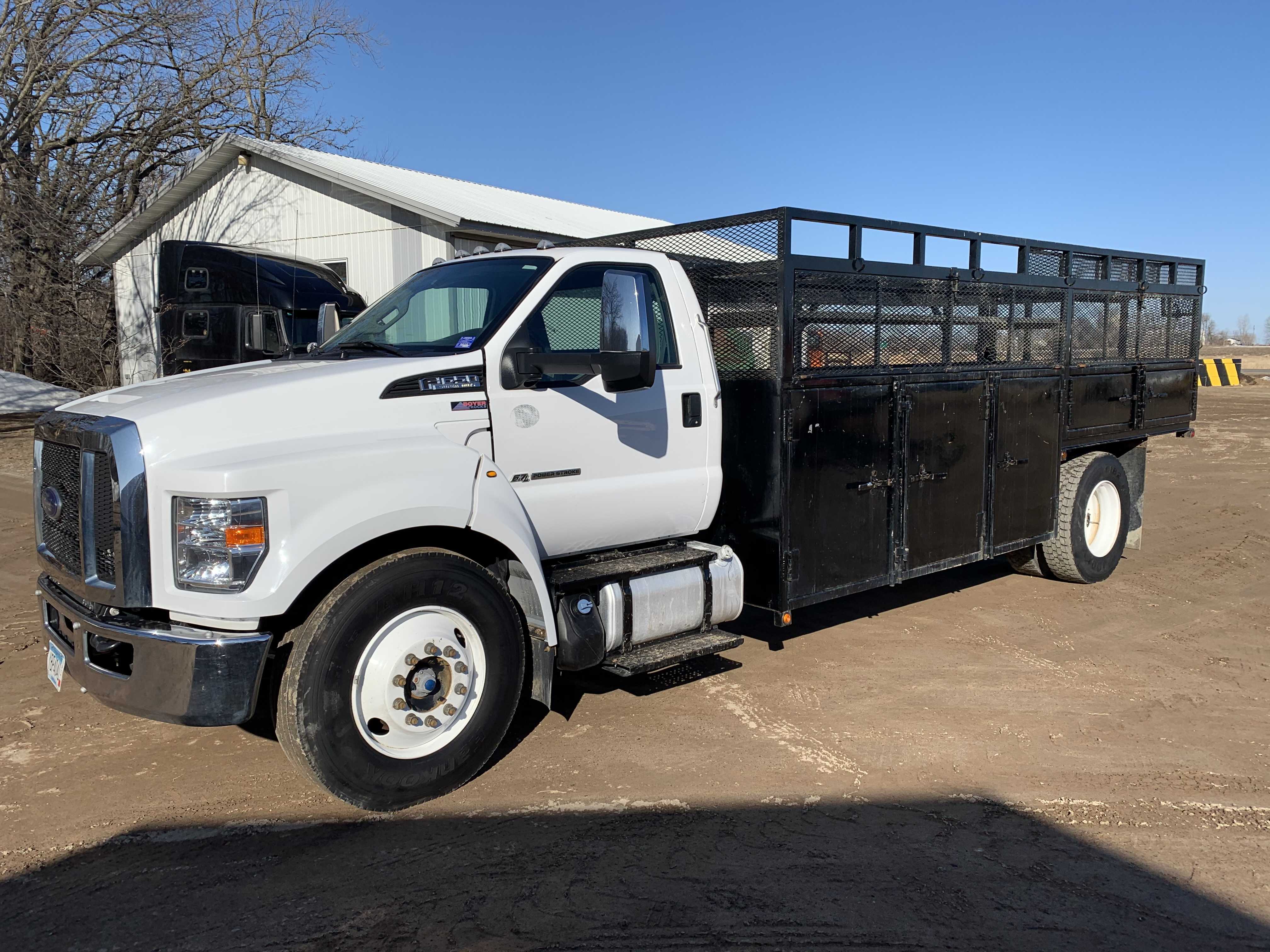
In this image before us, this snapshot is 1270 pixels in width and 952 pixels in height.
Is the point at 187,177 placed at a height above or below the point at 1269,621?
above

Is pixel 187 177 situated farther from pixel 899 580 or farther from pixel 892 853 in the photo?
pixel 892 853

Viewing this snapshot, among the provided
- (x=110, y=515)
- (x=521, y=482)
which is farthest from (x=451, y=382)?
(x=110, y=515)

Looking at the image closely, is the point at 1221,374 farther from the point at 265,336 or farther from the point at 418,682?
the point at 418,682

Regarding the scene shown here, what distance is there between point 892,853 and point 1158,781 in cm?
154

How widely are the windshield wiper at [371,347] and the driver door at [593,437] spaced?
1.45ft

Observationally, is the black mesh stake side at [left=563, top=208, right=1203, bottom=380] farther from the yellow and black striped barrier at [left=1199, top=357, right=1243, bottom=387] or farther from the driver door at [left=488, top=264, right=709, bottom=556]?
the yellow and black striped barrier at [left=1199, top=357, right=1243, bottom=387]

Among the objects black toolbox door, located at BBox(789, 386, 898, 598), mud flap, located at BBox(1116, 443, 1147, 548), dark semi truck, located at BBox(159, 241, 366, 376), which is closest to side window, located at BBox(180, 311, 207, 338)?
dark semi truck, located at BBox(159, 241, 366, 376)

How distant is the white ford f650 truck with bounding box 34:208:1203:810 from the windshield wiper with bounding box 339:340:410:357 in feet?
0.07

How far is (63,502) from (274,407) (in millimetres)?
1069

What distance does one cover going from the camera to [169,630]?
3686 millimetres

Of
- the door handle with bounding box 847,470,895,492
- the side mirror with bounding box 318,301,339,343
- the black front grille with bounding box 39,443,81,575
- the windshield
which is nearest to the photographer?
the black front grille with bounding box 39,443,81,575

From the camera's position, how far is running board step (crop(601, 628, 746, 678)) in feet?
15.8

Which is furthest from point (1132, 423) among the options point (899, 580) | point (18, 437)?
point (18, 437)

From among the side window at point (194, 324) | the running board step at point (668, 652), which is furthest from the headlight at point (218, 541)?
the side window at point (194, 324)
